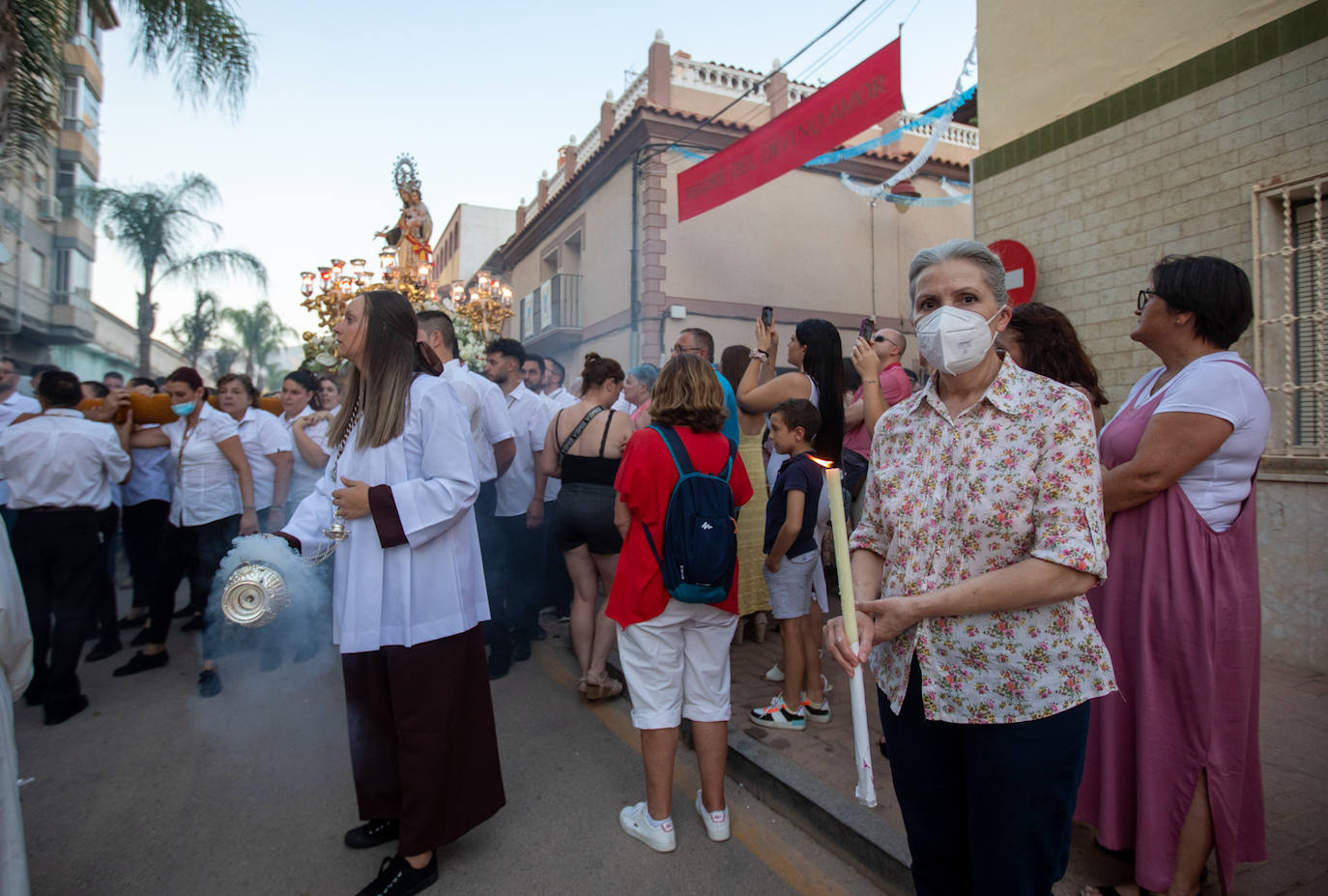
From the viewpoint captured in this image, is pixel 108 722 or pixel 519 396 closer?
pixel 108 722

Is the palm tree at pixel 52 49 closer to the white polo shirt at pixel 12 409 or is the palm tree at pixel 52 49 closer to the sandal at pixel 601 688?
the white polo shirt at pixel 12 409

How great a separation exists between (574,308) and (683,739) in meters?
14.8

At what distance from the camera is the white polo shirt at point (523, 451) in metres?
5.60

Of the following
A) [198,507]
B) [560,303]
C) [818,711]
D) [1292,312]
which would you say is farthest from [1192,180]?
[560,303]

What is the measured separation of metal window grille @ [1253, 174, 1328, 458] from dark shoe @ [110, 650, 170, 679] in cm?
785

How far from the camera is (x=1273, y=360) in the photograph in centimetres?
497

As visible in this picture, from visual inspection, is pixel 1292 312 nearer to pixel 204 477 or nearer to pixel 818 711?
pixel 818 711

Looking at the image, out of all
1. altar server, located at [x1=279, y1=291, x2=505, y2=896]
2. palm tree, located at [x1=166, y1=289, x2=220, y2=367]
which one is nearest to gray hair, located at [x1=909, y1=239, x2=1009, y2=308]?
altar server, located at [x1=279, y1=291, x2=505, y2=896]

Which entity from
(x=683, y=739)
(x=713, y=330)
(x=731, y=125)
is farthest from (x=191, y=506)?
(x=731, y=125)

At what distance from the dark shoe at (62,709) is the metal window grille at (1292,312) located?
7.82 metres

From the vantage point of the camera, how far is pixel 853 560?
1.97 meters

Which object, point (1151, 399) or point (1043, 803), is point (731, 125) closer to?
point (1151, 399)

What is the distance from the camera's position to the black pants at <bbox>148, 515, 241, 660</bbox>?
5.28 meters

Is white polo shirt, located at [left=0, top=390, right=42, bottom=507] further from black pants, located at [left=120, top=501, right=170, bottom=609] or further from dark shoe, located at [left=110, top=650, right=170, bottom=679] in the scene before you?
dark shoe, located at [left=110, top=650, right=170, bottom=679]
